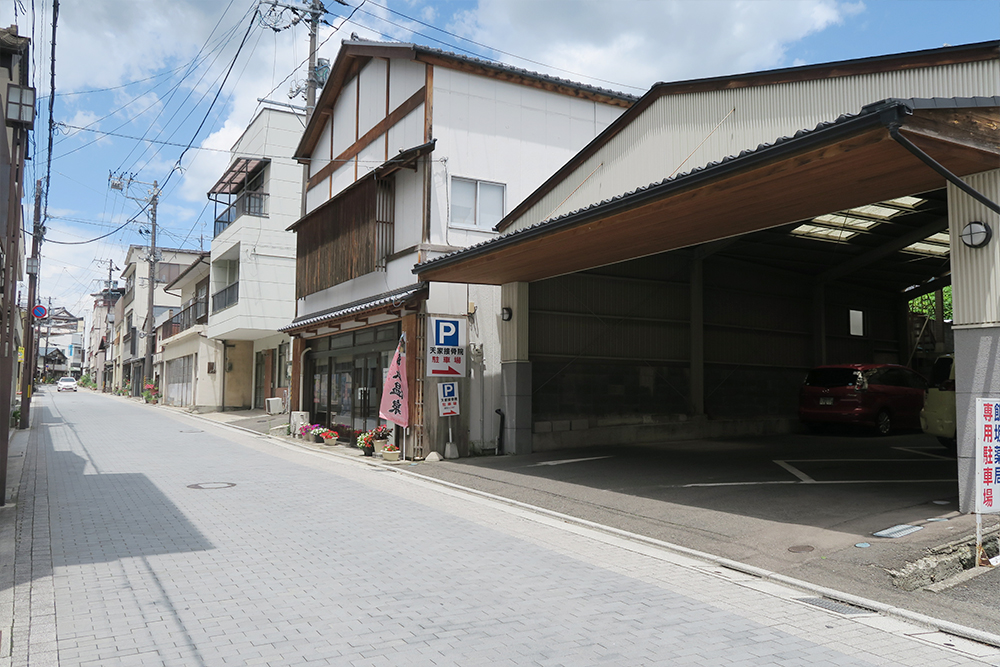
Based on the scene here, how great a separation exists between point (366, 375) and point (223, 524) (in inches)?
381

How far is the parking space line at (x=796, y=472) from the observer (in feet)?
35.7

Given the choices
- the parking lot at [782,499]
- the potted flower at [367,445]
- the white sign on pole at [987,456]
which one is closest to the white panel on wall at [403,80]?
the potted flower at [367,445]

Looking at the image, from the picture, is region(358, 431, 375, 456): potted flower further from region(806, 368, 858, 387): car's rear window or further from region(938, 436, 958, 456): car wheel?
region(938, 436, 958, 456): car wheel

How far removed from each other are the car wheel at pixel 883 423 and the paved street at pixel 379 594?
11489mm

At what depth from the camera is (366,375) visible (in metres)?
18.2

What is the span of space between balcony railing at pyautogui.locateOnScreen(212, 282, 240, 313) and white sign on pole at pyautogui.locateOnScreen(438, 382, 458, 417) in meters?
16.6

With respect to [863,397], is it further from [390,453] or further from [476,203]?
[390,453]

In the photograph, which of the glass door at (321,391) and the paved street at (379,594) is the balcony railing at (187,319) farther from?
the paved street at (379,594)

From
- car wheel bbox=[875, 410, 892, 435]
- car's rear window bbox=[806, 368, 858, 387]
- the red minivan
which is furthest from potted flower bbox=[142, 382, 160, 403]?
car wheel bbox=[875, 410, 892, 435]

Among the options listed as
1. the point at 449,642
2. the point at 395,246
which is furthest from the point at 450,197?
the point at 449,642

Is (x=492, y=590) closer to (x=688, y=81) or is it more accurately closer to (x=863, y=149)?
(x=863, y=149)

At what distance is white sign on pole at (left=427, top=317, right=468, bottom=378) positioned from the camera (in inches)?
581

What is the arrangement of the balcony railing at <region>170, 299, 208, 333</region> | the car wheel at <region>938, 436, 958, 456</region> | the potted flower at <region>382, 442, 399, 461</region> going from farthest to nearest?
the balcony railing at <region>170, 299, 208, 333</region> → the potted flower at <region>382, 442, 399, 461</region> → the car wheel at <region>938, 436, 958, 456</region>

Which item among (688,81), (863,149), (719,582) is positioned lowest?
(719,582)
